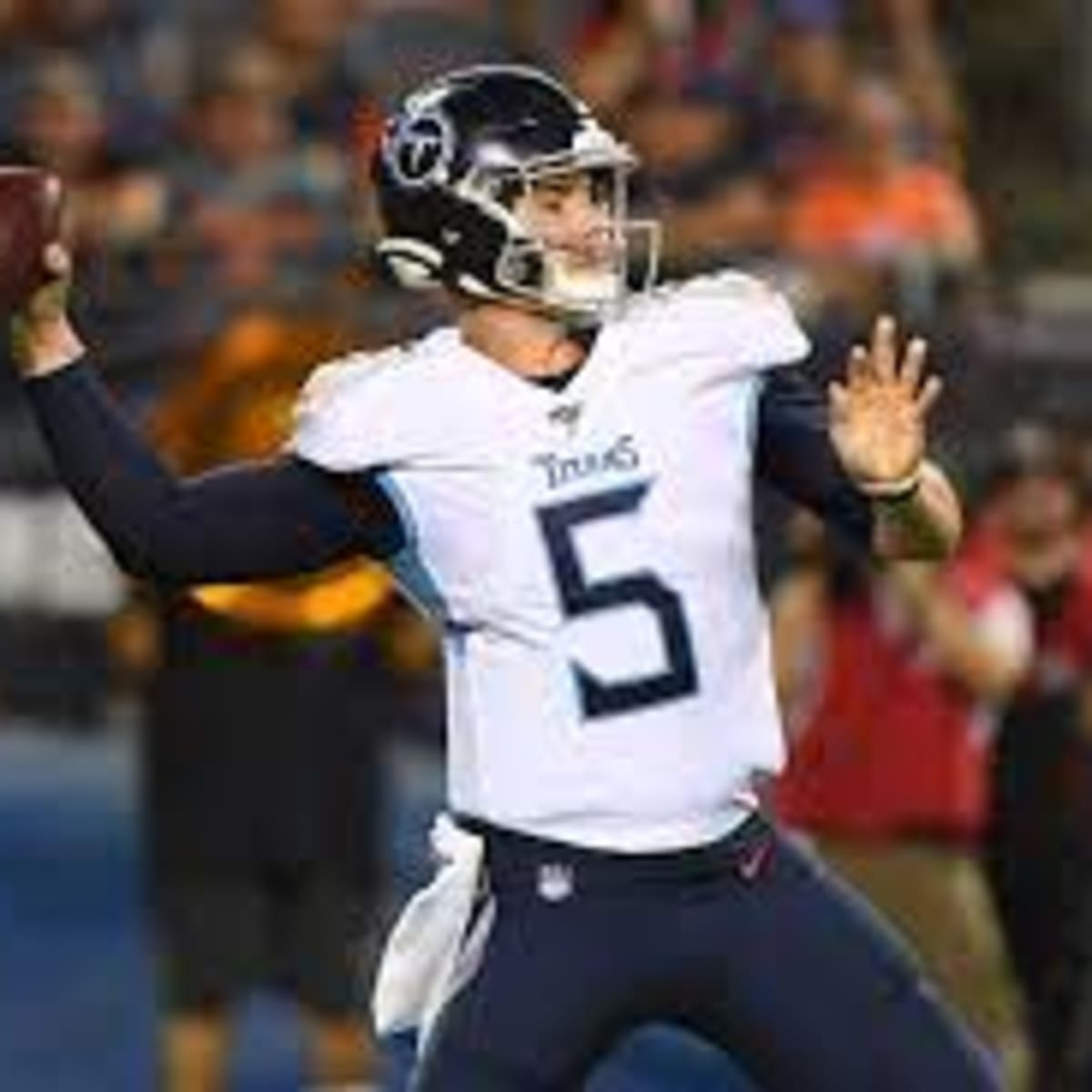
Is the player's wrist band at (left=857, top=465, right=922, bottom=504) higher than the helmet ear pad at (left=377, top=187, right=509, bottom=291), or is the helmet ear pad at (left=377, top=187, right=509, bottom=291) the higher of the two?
the helmet ear pad at (left=377, top=187, right=509, bottom=291)

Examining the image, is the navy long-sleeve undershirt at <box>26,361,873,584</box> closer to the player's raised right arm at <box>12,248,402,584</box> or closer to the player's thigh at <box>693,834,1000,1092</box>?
the player's raised right arm at <box>12,248,402,584</box>

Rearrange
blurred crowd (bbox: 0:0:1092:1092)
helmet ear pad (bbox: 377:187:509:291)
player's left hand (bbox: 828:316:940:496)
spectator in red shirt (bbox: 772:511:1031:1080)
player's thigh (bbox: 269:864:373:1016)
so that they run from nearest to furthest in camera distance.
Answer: player's left hand (bbox: 828:316:940:496)
helmet ear pad (bbox: 377:187:509:291)
blurred crowd (bbox: 0:0:1092:1092)
player's thigh (bbox: 269:864:373:1016)
spectator in red shirt (bbox: 772:511:1031:1080)

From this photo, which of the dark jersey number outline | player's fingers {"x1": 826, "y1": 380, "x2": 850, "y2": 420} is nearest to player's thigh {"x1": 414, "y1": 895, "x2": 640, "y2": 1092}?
the dark jersey number outline

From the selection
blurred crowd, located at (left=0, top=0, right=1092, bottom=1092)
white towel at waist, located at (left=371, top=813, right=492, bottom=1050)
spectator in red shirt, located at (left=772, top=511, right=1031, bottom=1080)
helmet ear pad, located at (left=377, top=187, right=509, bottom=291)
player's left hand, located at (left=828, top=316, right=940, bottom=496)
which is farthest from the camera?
spectator in red shirt, located at (left=772, top=511, right=1031, bottom=1080)

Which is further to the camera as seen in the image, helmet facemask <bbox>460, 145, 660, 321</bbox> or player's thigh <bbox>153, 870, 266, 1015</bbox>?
player's thigh <bbox>153, 870, 266, 1015</bbox>

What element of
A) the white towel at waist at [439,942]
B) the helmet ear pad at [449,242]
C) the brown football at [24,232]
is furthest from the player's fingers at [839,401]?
the brown football at [24,232]

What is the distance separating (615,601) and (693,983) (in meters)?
0.44

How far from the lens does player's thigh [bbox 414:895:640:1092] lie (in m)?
5.28

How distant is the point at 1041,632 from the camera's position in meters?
8.41

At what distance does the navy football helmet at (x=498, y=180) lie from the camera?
546 cm

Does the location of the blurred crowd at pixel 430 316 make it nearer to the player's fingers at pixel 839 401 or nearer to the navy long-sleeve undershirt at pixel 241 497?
the navy long-sleeve undershirt at pixel 241 497

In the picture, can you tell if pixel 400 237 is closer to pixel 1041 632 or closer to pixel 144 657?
pixel 1041 632

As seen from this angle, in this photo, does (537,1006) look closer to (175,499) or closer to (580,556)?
(580,556)

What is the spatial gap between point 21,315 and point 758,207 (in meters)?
5.36
